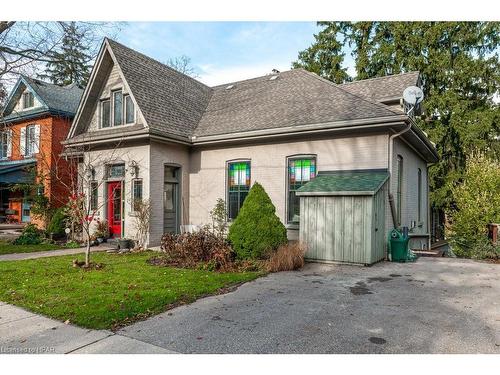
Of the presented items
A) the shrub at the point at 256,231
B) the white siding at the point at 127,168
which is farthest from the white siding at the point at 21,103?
the shrub at the point at 256,231

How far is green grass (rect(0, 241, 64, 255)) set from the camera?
12039mm

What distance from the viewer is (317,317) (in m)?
5.08

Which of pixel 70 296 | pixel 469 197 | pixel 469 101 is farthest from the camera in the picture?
pixel 469 101

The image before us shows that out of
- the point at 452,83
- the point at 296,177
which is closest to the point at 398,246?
the point at 296,177

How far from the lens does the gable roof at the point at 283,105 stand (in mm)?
11227

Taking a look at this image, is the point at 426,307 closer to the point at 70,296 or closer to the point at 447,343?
the point at 447,343

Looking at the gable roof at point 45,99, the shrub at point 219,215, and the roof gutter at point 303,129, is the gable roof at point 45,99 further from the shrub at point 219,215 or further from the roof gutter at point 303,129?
the shrub at point 219,215

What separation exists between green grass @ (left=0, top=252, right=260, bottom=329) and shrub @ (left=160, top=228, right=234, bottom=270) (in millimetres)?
564

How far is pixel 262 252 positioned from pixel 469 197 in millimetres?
11166

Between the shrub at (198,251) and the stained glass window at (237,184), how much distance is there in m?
3.71

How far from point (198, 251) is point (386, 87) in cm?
1052

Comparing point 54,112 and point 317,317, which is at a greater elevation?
point 54,112

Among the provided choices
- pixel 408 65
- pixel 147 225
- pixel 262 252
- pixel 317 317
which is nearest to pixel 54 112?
pixel 147 225

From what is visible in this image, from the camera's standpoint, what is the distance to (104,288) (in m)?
6.62
